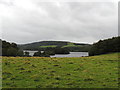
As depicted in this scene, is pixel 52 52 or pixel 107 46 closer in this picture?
pixel 107 46

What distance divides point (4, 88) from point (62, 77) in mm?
5973

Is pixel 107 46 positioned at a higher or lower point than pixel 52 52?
higher

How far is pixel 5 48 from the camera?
7206 cm

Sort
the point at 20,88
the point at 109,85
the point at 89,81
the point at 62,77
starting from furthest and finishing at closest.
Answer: the point at 62,77, the point at 89,81, the point at 109,85, the point at 20,88

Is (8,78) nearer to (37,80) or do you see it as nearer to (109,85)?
(37,80)

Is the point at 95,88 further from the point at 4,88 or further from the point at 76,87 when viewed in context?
the point at 4,88

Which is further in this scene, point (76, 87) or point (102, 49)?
point (102, 49)

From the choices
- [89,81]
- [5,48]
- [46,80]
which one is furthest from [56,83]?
[5,48]

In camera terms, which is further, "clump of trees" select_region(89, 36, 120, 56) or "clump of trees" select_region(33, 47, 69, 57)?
"clump of trees" select_region(33, 47, 69, 57)

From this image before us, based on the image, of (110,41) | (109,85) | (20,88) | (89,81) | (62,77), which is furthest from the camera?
(110,41)

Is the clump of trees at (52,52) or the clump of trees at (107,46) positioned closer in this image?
the clump of trees at (107,46)

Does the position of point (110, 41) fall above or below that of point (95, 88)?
above

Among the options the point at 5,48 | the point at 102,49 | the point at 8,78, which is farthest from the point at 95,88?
the point at 5,48

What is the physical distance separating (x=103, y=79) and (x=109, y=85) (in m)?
2.06
